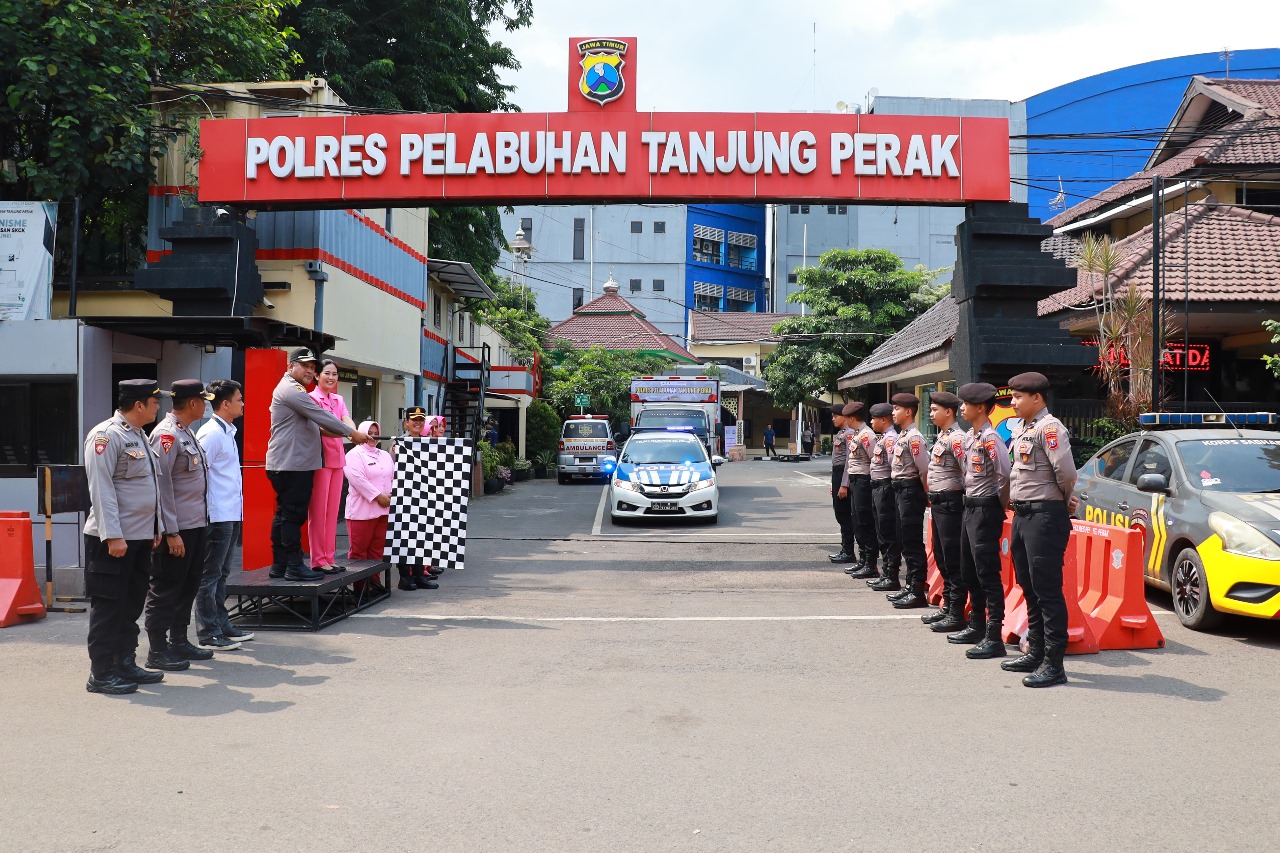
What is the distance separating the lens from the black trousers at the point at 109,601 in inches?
245

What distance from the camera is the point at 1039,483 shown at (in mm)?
6527

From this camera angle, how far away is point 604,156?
13.0 meters

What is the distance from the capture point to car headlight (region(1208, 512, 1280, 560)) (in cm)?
752

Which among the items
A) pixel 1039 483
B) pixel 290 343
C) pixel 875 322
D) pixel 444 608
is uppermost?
pixel 875 322

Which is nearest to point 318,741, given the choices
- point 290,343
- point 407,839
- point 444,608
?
point 407,839

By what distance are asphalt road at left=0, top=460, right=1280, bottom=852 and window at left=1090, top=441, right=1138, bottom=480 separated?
1.99 metres

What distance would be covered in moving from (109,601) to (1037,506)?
5.89 metres

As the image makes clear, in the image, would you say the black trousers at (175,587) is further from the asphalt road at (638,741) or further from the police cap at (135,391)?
the police cap at (135,391)

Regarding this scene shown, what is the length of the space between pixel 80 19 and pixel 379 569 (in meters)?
10.0

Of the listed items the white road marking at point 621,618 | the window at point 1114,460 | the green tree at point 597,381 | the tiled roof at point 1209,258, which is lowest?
the white road marking at point 621,618

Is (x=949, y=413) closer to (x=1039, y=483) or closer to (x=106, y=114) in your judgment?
(x=1039, y=483)

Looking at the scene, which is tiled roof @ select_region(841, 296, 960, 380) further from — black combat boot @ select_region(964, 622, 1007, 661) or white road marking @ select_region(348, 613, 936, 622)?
black combat boot @ select_region(964, 622, 1007, 661)

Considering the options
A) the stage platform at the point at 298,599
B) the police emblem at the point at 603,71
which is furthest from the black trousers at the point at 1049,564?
the police emblem at the point at 603,71

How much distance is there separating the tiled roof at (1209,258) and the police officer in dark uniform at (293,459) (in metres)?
13.3
